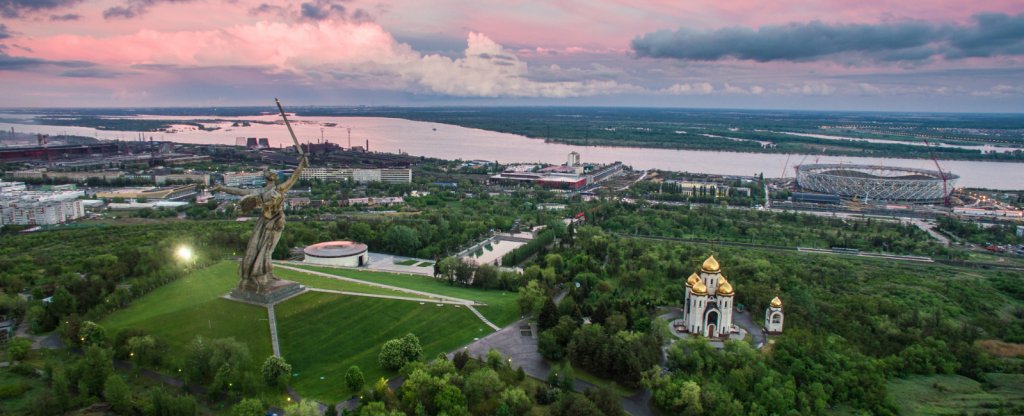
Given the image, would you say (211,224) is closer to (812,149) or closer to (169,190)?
(169,190)

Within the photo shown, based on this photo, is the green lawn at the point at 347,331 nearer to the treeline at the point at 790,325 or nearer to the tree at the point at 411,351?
the tree at the point at 411,351

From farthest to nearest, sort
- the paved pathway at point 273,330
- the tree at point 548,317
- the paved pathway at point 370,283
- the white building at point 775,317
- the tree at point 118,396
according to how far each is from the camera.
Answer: the paved pathway at point 370,283
the white building at point 775,317
the tree at point 548,317
the paved pathway at point 273,330
the tree at point 118,396

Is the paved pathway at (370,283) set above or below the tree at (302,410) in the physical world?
above

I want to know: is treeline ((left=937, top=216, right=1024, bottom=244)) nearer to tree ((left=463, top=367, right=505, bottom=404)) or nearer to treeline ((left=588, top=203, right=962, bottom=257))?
treeline ((left=588, top=203, right=962, bottom=257))

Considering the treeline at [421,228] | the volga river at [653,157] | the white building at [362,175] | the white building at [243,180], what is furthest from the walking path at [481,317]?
the volga river at [653,157]

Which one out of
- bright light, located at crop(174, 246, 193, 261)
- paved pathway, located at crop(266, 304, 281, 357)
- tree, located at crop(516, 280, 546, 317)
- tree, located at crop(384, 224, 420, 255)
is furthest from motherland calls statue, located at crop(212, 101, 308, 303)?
tree, located at crop(384, 224, 420, 255)

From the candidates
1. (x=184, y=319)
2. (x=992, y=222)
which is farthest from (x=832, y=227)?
(x=184, y=319)
